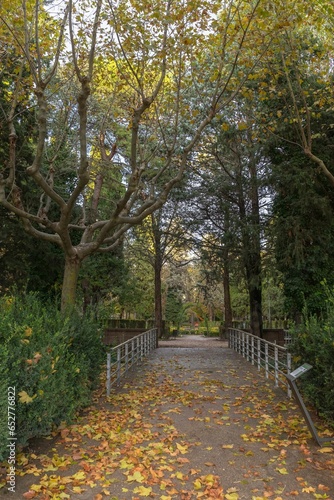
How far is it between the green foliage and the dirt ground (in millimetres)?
398

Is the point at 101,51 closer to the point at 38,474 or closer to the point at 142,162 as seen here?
the point at 142,162

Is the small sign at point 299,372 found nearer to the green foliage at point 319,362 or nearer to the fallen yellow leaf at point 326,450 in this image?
the green foliage at point 319,362

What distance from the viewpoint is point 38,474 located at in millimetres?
4664

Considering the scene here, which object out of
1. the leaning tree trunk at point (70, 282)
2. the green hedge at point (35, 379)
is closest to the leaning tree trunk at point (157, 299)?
the leaning tree trunk at point (70, 282)

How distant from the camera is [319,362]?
249 inches

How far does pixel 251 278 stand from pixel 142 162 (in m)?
9.05

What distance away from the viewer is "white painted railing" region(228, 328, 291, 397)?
349 inches

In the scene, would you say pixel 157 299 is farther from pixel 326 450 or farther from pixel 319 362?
pixel 326 450

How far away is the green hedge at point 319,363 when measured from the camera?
5.95 m

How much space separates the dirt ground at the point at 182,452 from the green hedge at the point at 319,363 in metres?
0.38

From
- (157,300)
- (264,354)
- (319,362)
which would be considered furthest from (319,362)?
(157,300)

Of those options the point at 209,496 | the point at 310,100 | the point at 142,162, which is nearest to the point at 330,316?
the point at 209,496

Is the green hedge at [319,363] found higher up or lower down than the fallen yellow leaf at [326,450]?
higher up

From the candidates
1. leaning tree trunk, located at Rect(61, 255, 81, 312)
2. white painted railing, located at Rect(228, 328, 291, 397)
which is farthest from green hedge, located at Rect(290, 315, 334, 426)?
leaning tree trunk, located at Rect(61, 255, 81, 312)
